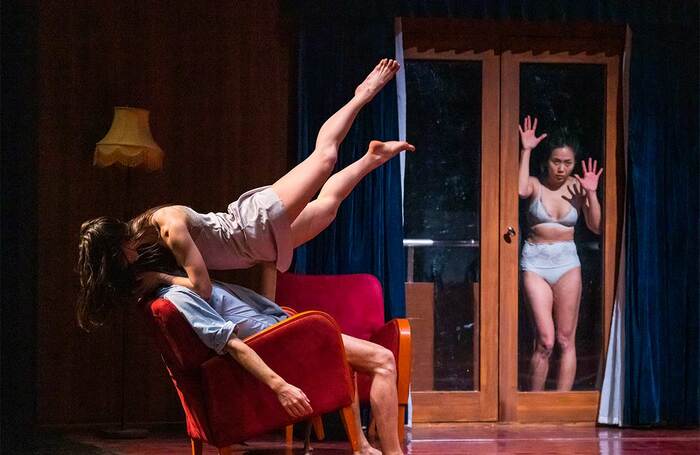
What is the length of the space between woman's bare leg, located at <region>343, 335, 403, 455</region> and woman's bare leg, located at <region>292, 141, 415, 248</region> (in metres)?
0.59

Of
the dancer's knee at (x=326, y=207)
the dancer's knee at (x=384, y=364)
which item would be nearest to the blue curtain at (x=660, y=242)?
the dancer's knee at (x=326, y=207)

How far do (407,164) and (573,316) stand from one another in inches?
53.2

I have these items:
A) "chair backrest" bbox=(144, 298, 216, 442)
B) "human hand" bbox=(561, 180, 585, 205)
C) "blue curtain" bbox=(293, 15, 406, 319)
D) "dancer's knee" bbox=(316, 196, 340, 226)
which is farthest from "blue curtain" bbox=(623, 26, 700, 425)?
"chair backrest" bbox=(144, 298, 216, 442)

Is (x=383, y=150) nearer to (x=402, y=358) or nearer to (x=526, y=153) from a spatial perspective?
(x=402, y=358)

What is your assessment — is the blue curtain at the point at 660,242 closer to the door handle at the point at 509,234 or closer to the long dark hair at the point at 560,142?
the long dark hair at the point at 560,142

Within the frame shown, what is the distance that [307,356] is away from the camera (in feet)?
11.3

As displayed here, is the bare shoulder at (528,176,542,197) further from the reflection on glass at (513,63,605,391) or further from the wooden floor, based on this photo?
the wooden floor

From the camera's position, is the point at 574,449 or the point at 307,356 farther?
the point at 574,449

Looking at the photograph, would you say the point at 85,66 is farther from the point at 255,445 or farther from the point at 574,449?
the point at 574,449

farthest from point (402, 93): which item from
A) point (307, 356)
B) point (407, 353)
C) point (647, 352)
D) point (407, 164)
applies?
point (307, 356)

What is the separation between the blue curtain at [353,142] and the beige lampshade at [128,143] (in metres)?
0.84

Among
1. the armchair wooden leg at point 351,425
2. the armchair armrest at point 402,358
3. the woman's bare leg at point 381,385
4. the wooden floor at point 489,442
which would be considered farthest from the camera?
the wooden floor at point 489,442

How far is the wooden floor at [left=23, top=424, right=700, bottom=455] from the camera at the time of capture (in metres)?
4.73

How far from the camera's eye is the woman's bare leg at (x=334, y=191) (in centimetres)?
415
